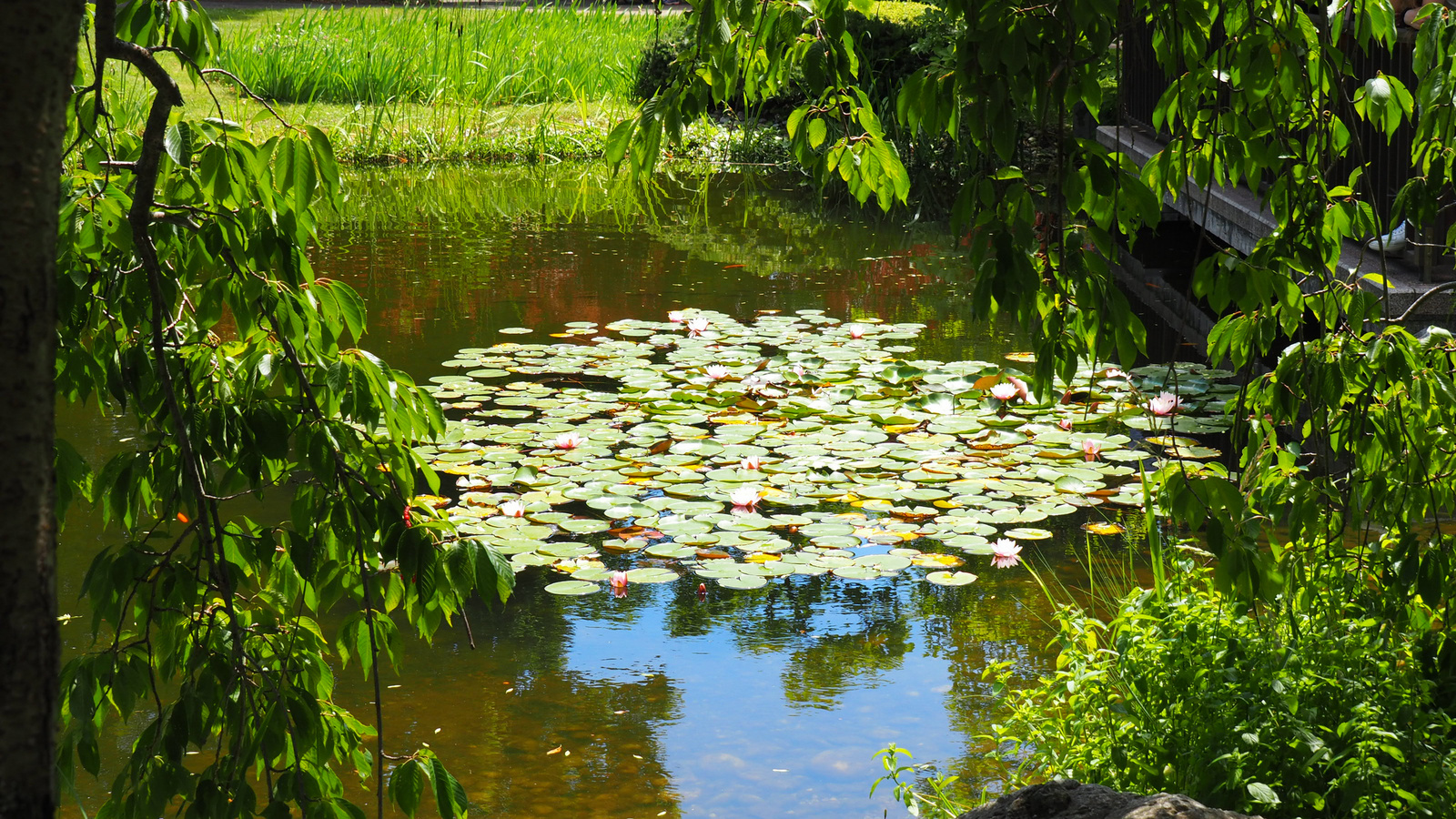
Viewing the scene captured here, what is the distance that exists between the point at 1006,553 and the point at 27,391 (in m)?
2.99

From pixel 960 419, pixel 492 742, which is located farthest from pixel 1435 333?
pixel 960 419

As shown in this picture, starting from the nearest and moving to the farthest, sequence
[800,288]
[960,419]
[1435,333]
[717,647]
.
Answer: [1435,333] < [717,647] < [960,419] < [800,288]

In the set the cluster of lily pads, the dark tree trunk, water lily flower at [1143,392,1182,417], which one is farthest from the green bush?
A: water lily flower at [1143,392,1182,417]

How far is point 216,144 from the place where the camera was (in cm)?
146

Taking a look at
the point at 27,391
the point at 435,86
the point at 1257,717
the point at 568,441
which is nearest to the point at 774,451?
the point at 568,441

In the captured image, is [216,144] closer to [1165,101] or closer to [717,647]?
[1165,101]

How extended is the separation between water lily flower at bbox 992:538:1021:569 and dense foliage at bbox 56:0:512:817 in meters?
2.15

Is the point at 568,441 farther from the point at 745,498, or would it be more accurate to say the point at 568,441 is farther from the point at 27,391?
the point at 27,391

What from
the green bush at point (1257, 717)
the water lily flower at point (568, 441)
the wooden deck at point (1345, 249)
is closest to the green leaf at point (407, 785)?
the green bush at point (1257, 717)

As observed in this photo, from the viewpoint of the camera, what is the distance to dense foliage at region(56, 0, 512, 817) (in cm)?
145

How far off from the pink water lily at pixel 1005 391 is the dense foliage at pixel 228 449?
342 centimetres

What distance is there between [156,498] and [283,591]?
19cm

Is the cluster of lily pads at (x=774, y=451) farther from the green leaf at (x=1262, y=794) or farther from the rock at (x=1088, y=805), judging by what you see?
the rock at (x=1088, y=805)

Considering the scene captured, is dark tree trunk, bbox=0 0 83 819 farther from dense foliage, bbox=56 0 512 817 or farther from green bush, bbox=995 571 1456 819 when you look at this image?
green bush, bbox=995 571 1456 819
